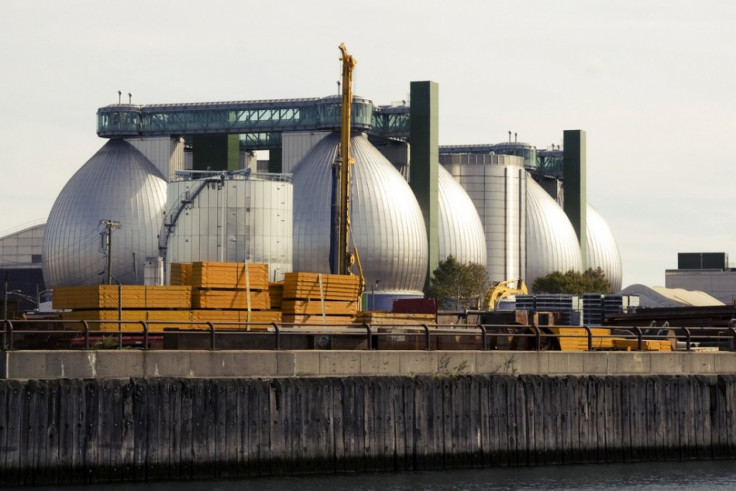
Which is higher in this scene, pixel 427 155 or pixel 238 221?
pixel 427 155

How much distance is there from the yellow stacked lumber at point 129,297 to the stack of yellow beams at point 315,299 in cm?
692

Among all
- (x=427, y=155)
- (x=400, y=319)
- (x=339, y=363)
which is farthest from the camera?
(x=427, y=155)

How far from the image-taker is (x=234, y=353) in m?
40.3

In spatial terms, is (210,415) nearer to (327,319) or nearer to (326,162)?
(327,319)

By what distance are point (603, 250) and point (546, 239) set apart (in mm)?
22293

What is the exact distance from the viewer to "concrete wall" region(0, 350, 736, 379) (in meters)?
38.2

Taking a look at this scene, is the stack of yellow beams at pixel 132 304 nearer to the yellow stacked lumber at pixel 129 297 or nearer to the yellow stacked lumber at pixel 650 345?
the yellow stacked lumber at pixel 129 297

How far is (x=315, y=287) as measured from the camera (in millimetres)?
61250

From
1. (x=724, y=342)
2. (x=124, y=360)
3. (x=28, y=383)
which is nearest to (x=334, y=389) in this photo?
(x=124, y=360)

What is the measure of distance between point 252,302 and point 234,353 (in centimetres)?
1726

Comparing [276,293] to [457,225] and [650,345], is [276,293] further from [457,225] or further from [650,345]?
[457,225]

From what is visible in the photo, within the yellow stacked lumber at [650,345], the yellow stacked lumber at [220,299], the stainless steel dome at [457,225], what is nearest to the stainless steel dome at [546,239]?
the stainless steel dome at [457,225]

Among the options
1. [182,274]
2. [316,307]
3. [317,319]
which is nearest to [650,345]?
[317,319]

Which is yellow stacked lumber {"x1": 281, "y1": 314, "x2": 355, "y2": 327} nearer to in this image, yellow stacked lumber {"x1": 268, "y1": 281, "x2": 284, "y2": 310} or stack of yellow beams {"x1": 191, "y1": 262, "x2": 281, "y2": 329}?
yellow stacked lumber {"x1": 268, "y1": 281, "x2": 284, "y2": 310}
